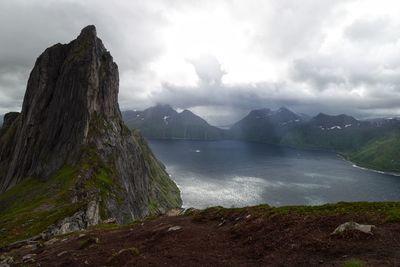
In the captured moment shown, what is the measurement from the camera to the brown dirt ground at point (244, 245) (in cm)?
2114

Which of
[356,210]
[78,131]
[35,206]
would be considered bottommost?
[35,206]

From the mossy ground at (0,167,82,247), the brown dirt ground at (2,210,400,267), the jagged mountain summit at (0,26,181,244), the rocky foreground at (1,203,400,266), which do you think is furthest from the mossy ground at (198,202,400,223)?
the jagged mountain summit at (0,26,181,244)

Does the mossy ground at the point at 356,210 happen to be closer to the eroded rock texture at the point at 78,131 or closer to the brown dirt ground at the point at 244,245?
the brown dirt ground at the point at 244,245

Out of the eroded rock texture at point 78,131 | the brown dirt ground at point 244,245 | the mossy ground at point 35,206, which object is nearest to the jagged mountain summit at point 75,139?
the eroded rock texture at point 78,131

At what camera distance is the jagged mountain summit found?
105 metres

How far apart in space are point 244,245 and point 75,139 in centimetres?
10807

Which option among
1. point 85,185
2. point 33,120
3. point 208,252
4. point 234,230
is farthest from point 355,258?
point 33,120

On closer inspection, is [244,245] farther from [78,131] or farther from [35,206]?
[78,131]

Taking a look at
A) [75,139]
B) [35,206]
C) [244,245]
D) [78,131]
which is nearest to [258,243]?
[244,245]

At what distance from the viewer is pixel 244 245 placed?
2766 centimetres

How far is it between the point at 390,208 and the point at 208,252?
49.1 ft

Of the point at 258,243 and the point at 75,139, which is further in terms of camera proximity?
the point at 75,139

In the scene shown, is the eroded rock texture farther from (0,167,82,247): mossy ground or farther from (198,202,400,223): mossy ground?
(198,202,400,223): mossy ground

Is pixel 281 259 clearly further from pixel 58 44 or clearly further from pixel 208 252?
pixel 58 44
